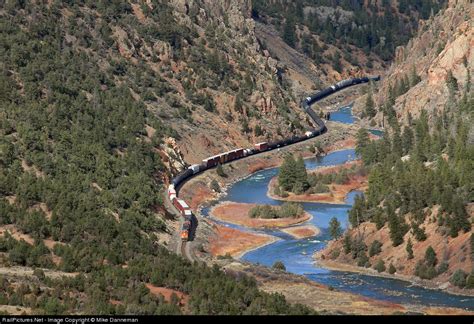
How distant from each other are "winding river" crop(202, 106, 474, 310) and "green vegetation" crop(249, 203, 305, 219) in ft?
6.87

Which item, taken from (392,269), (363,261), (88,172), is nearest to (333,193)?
(88,172)

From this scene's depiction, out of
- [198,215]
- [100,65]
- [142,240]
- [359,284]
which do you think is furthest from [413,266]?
[100,65]

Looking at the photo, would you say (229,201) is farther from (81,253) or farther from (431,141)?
(81,253)

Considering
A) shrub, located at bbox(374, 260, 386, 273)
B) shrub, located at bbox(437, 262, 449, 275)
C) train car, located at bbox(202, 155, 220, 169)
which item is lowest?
shrub, located at bbox(437, 262, 449, 275)

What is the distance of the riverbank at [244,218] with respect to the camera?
148 metres

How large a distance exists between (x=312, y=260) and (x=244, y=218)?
2412 centimetres

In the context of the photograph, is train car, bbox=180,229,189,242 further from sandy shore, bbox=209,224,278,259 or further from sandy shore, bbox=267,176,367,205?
sandy shore, bbox=267,176,367,205

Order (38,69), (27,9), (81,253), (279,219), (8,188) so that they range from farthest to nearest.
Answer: (27,9), (38,69), (279,219), (8,188), (81,253)

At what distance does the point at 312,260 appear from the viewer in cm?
12888

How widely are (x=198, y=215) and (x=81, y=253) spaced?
42.8 metres

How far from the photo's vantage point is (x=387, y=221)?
131125mm

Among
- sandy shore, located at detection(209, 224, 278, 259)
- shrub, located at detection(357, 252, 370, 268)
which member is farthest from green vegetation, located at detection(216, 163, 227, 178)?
shrub, located at detection(357, 252, 370, 268)

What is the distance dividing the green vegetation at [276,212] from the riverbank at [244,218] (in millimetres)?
633

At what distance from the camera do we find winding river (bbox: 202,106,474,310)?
10800 centimetres
